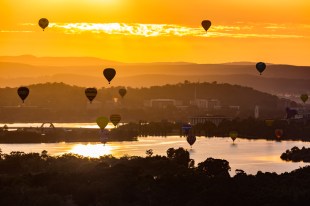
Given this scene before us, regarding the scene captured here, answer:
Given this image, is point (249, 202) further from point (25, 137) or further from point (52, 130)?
point (52, 130)

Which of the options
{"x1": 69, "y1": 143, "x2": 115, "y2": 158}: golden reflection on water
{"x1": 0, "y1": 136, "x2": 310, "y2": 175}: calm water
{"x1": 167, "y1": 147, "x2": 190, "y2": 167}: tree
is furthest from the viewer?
{"x1": 69, "y1": 143, "x2": 115, "y2": 158}: golden reflection on water

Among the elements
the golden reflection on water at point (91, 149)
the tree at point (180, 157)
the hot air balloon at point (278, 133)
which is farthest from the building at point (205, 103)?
the tree at point (180, 157)

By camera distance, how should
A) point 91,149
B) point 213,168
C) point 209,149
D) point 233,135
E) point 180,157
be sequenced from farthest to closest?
point 233,135 → point 91,149 → point 209,149 → point 180,157 → point 213,168

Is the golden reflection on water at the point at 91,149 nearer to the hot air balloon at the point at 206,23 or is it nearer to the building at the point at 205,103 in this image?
the hot air balloon at the point at 206,23

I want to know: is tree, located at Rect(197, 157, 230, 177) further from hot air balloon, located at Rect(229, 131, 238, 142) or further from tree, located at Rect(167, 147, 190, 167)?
hot air balloon, located at Rect(229, 131, 238, 142)

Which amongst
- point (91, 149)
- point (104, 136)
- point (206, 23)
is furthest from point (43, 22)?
point (104, 136)

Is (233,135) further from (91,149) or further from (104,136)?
(91,149)

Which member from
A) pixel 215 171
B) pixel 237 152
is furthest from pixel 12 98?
pixel 215 171

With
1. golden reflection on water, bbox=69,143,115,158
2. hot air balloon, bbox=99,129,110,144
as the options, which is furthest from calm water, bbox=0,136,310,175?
hot air balloon, bbox=99,129,110,144
